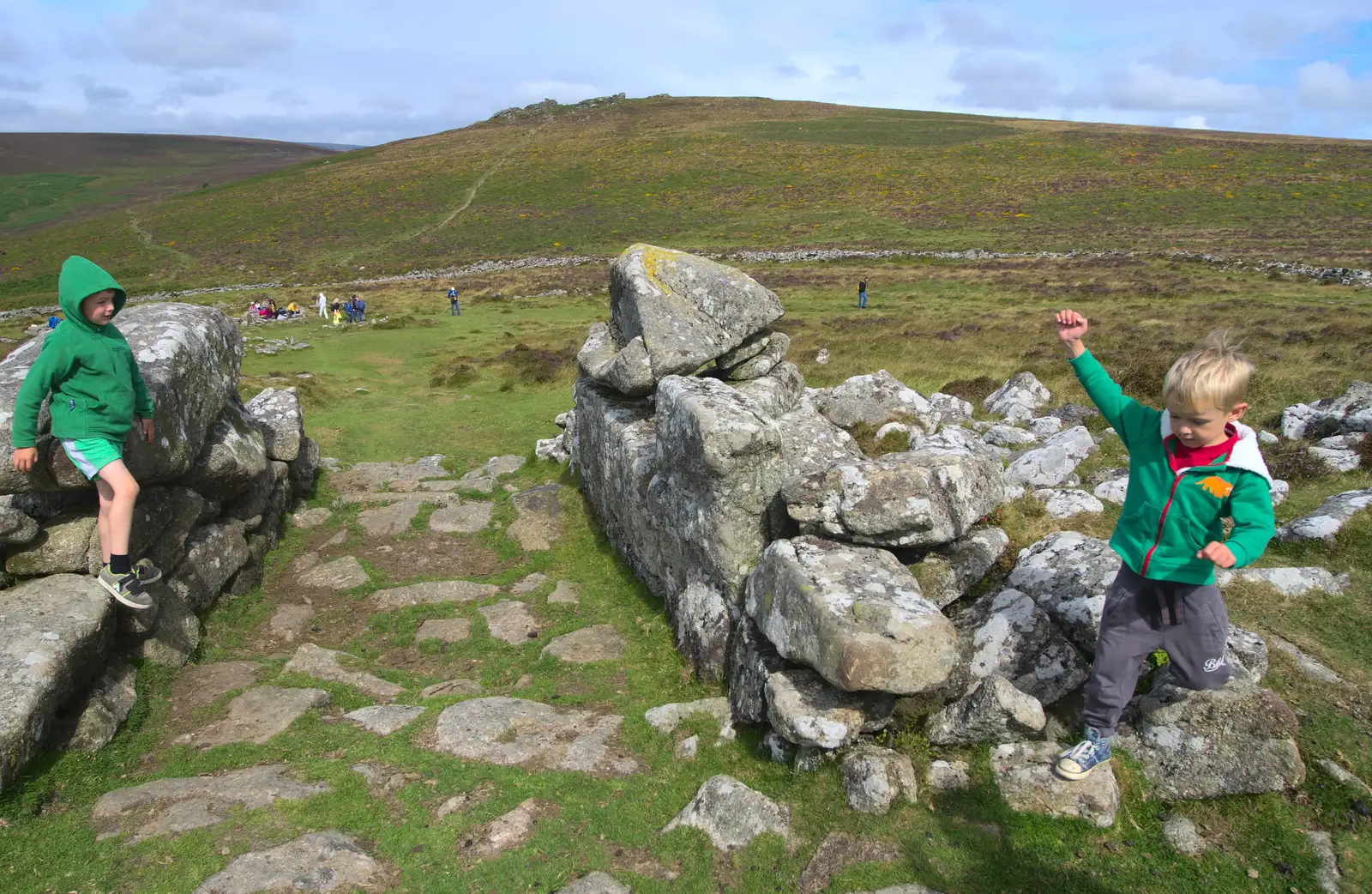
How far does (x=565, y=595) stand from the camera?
12.3 metres

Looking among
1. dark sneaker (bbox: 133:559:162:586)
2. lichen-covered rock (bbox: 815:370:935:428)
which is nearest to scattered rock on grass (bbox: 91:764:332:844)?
dark sneaker (bbox: 133:559:162:586)

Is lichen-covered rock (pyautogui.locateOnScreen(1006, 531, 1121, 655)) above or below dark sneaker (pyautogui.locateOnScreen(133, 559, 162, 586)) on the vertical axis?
above

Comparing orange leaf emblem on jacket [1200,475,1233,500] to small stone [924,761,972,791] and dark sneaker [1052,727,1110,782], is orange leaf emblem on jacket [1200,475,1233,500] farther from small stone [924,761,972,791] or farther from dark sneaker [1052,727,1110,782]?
small stone [924,761,972,791]

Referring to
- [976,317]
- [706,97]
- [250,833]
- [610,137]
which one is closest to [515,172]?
[610,137]

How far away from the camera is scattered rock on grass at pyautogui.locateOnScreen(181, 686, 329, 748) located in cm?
809

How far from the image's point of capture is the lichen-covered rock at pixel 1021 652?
7036 mm

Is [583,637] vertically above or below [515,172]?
below

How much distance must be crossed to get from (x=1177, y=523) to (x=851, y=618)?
271 cm

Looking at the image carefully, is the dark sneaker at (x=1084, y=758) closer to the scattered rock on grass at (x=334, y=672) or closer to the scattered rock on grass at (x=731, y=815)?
the scattered rock on grass at (x=731, y=815)

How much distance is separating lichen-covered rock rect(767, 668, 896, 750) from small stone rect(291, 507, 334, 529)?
11.1 metres

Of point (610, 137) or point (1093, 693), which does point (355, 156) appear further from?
point (1093, 693)

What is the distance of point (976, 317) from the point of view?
38.7 m

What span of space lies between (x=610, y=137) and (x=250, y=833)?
146638 mm

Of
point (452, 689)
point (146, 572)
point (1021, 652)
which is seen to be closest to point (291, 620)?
point (146, 572)
